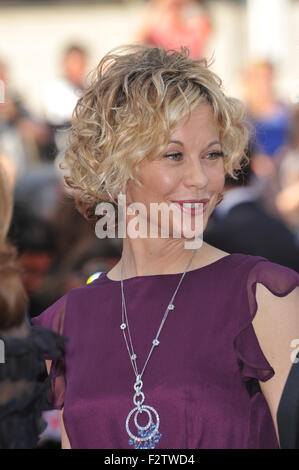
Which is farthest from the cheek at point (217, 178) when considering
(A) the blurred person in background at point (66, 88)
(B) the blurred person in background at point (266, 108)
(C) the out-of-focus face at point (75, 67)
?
(C) the out-of-focus face at point (75, 67)

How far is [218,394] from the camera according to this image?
7.41 feet

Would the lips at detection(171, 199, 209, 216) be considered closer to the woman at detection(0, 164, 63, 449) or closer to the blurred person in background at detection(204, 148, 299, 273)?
the woman at detection(0, 164, 63, 449)

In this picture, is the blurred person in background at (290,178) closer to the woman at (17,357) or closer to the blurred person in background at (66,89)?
the blurred person in background at (66,89)

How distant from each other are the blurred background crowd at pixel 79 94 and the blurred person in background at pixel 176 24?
11mm

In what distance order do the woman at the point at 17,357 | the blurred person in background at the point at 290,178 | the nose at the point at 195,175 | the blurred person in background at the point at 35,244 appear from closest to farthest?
the nose at the point at 195,175 < the woman at the point at 17,357 < the blurred person in background at the point at 35,244 < the blurred person in background at the point at 290,178

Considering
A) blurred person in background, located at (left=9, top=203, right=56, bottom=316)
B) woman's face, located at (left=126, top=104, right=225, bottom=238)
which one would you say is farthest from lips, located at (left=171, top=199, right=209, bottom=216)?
blurred person in background, located at (left=9, top=203, right=56, bottom=316)

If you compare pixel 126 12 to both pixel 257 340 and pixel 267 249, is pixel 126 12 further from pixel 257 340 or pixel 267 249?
pixel 257 340

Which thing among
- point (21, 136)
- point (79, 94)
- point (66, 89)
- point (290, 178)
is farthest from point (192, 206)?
point (66, 89)

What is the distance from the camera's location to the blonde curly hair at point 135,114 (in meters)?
2.37

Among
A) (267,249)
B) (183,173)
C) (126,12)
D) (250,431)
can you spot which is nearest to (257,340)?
(250,431)

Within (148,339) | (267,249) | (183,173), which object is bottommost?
(267,249)

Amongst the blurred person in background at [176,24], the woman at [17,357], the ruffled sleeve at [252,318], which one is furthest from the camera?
the blurred person in background at [176,24]

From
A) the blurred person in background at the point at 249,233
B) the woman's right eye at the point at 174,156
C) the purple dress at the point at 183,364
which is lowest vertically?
the blurred person in background at the point at 249,233
